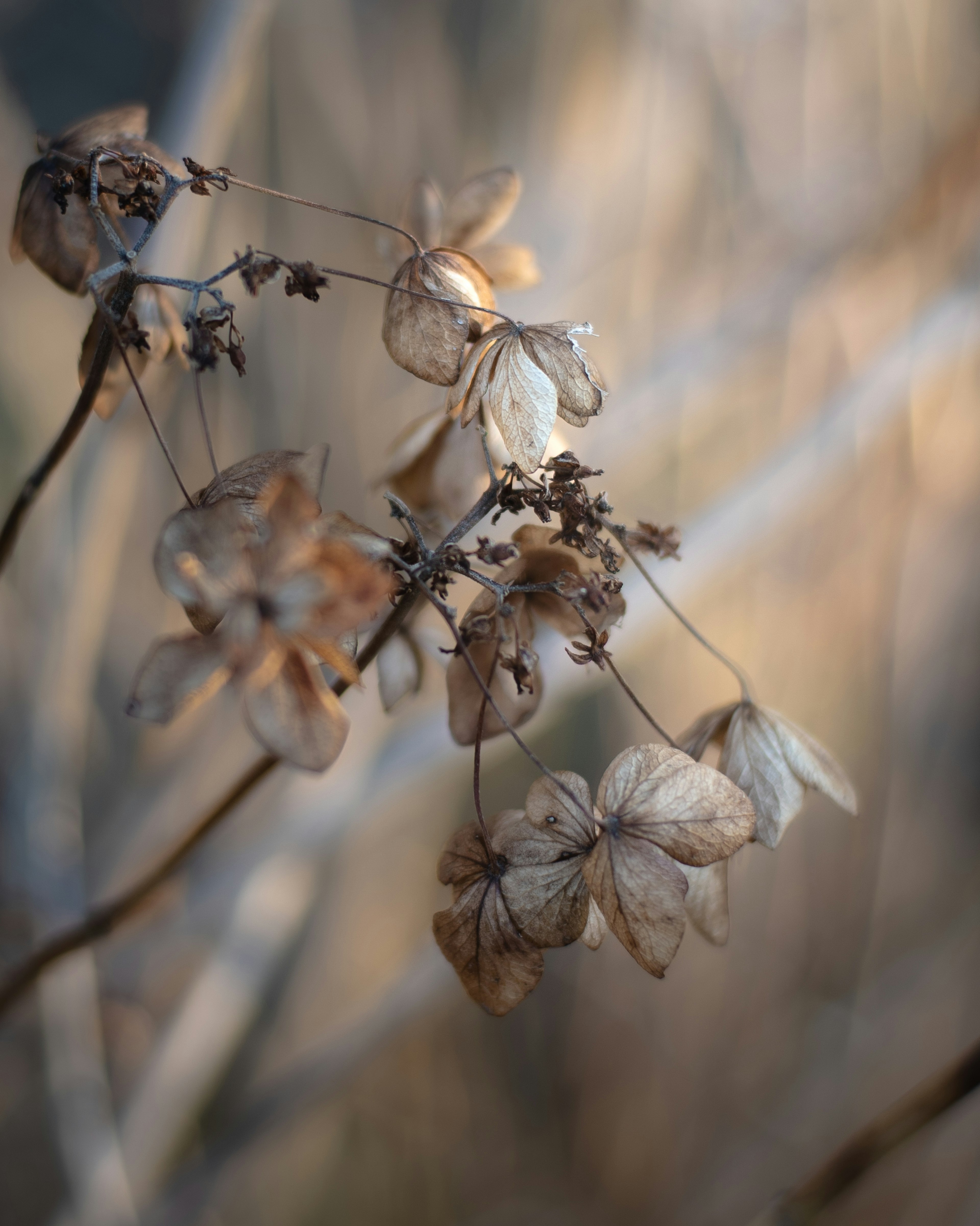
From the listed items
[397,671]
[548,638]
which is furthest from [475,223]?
[548,638]

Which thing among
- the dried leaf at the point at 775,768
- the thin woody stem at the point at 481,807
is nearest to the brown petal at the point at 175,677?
the thin woody stem at the point at 481,807

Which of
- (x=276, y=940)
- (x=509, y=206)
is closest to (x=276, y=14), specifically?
(x=509, y=206)

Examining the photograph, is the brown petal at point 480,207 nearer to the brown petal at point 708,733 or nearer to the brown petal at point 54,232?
the brown petal at point 54,232

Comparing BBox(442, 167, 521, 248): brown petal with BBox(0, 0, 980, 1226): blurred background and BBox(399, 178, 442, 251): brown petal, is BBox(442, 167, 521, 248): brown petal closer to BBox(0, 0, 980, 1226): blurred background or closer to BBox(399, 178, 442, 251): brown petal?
BBox(399, 178, 442, 251): brown petal

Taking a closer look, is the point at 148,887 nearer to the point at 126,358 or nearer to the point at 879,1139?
the point at 126,358

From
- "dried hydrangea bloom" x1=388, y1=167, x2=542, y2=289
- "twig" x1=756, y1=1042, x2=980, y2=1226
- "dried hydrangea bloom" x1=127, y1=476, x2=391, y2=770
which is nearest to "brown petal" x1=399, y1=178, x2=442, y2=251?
"dried hydrangea bloom" x1=388, y1=167, x2=542, y2=289

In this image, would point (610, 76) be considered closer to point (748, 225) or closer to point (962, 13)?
point (748, 225)
